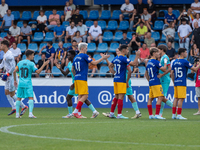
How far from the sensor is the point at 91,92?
659 inches

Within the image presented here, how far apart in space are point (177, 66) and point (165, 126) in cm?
271

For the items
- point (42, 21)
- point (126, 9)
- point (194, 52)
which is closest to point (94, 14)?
point (126, 9)

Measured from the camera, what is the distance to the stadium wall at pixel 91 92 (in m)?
16.4

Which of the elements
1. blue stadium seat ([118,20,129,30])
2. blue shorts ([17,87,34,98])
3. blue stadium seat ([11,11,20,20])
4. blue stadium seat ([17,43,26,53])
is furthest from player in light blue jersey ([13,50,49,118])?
blue stadium seat ([11,11,20,20])

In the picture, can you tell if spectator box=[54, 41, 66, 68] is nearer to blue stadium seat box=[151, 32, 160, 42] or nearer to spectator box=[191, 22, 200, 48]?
blue stadium seat box=[151, 32, 160, 42]

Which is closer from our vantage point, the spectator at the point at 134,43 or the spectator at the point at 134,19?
the spectator at the point at 134,43

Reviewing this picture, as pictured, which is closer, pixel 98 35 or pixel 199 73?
pixel 199 73

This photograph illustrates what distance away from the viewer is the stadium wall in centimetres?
1644

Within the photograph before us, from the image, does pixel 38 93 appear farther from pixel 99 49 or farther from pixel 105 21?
pixel 105 21

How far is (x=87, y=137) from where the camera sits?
21.6 feet

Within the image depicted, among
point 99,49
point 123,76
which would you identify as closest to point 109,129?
point 123,76

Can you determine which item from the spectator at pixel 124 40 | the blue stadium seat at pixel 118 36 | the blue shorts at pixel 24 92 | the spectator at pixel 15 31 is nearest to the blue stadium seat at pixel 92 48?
the blue stadium seat at pixel 118 36

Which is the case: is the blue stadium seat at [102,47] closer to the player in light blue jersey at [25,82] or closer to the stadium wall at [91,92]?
the stadium wall at [91,92]

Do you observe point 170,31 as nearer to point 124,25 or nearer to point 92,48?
point 124,25
